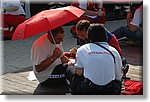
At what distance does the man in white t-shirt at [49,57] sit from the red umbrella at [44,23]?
18 centimetres

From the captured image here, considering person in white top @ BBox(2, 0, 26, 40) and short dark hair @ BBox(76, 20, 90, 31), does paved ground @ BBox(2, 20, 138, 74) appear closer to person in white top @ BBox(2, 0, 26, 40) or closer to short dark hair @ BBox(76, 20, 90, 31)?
person in white top @ BBox(2, 0, 26, 40)

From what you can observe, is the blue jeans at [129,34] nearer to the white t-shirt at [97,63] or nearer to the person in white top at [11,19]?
the person in white top at [11,19]

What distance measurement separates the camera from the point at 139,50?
23.4 feet

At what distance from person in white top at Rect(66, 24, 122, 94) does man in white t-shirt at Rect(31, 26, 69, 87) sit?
0.82 meters

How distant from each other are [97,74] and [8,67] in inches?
107

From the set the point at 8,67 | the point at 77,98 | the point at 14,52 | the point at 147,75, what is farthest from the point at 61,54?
the point at 14,52

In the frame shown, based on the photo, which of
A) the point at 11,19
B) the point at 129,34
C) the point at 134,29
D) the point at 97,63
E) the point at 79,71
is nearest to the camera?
the point at 97,63

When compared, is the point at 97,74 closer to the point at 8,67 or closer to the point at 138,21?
the point at 8,67

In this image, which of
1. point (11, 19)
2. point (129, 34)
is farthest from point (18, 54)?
point (129, 34)

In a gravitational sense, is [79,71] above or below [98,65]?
below

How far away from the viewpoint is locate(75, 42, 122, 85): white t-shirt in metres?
3.64

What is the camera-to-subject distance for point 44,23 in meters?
4.28

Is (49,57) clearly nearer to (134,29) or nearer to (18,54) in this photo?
(18,54)

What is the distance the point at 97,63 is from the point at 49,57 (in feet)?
3.58
